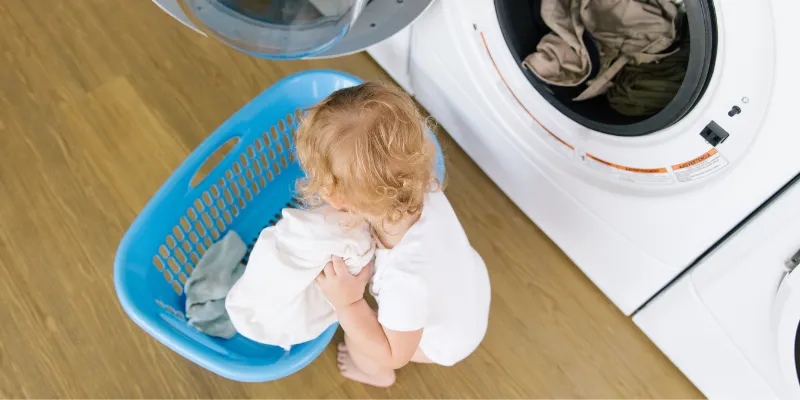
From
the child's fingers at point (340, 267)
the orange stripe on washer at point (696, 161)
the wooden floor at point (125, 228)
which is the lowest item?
the wooden floor at point (125, 228)

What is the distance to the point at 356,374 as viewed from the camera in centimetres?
109

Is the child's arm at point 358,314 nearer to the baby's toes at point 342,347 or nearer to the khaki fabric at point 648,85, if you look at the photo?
the baby's toes at point 342,347

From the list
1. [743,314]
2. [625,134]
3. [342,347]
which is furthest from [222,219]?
[743,314]

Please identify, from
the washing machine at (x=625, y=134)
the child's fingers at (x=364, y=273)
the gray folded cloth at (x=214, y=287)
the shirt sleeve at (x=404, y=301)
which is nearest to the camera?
the washing machine at (x=625, y=134)

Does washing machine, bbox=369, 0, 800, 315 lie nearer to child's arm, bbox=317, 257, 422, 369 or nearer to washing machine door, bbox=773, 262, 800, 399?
washing machine door, bbox=773, 262, 800, 399

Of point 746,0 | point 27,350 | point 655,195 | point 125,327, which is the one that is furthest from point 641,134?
point 27,350

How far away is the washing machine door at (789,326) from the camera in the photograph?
746 millimetres

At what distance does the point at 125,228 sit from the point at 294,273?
0.54 metres

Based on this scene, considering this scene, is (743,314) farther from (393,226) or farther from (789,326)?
(393,226)

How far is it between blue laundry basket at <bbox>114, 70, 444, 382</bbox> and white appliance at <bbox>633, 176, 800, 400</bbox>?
1.42 ft

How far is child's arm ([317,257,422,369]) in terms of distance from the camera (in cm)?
80

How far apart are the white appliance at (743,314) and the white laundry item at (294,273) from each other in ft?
1.58

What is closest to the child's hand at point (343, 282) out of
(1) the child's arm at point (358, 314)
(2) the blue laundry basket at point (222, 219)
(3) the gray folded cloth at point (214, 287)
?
(1) the child's arm at point (358, 314)

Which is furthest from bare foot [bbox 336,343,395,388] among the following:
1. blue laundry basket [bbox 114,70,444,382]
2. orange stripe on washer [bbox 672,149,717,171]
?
orange stripe on washer [bbox 672,149,717,171]
